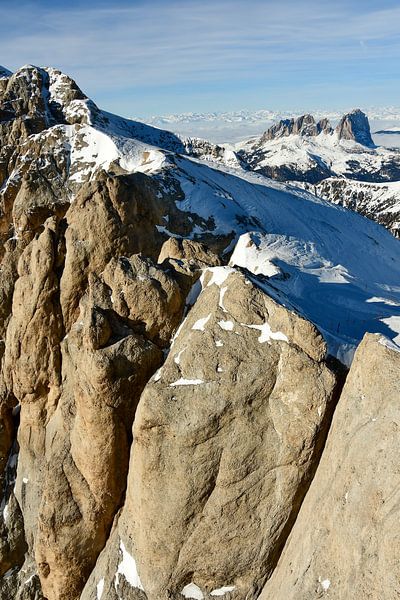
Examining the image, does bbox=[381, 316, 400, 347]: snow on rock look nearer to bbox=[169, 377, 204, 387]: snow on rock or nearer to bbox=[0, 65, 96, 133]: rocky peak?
bbox=[169, 377, 204, 387]: snow on rock

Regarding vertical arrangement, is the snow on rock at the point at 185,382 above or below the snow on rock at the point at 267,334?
below

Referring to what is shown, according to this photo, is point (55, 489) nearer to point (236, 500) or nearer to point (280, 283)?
point (236, 500)

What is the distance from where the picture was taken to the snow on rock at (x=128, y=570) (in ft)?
81.1

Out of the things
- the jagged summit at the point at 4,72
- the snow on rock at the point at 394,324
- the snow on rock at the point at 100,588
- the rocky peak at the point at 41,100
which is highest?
the jagged summit at the point at 4,72

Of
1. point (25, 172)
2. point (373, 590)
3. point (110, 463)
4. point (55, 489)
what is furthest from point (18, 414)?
point (25, 172)

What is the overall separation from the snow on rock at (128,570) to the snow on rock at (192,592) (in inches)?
93.8

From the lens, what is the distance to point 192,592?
79.2 feet

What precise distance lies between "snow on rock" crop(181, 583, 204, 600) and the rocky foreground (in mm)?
114

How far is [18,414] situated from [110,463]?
53.9 feet

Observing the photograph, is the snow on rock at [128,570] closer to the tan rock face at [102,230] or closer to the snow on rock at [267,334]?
the snow on rock at [267,334]

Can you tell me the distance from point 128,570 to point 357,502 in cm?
1388

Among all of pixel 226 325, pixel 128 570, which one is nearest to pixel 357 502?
pixel 226 325

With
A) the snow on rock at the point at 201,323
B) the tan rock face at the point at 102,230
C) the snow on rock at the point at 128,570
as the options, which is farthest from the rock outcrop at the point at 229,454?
the tan rock face at the point at 102,230

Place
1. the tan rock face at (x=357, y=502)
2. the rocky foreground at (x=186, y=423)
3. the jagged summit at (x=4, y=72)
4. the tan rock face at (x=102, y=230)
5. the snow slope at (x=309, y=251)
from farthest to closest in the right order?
1. the jagged summit at (x=4, y=72)
2. the tan rock face at (x=102, y=230)
3. the snow slope at (x=309, y=251)
4. the rocky foreground at (x=186, y=423)
5. the tan rock face at (x=357, y=502)
